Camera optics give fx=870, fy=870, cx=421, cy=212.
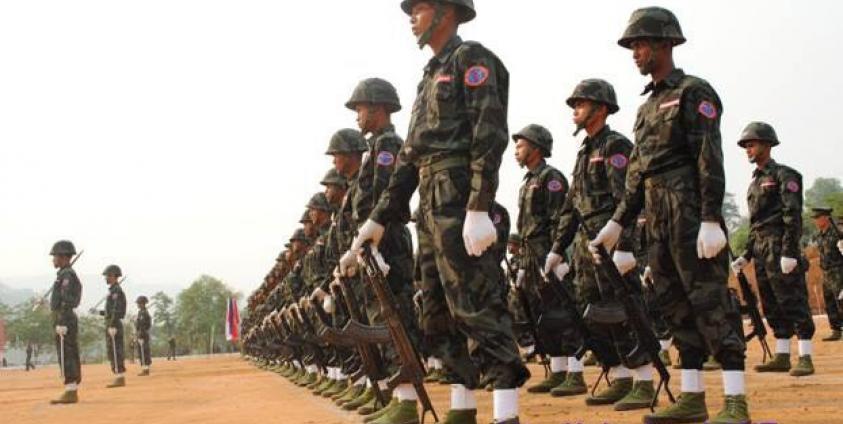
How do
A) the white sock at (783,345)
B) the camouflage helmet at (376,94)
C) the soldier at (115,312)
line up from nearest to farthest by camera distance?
the camouflage helmet at (376,94) < the white sock at (783,345) < the soldier at (115,312)

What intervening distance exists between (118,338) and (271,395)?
34.8 ft

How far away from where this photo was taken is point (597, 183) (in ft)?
25.2

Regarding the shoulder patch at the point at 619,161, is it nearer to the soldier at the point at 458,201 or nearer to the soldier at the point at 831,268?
the soldier at the point at 458,201

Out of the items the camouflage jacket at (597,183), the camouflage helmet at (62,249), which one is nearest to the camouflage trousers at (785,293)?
the camouflage jacket at (597,183)

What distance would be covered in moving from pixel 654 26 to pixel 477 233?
220cm

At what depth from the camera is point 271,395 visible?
12430 mm

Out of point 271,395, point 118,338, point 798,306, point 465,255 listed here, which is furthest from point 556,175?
point 118,338

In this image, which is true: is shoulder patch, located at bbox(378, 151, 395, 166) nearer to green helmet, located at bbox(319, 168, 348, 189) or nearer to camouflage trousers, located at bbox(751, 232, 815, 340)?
green helmet, located at bbox(319, 168, 348, 189)

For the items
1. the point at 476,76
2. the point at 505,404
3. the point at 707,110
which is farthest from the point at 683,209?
the point at 505,404

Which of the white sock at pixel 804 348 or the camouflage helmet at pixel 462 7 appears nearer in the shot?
the camouflage helmet at pixel 462 7

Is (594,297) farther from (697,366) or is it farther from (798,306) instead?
(798,306)

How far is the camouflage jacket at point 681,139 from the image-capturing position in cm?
543

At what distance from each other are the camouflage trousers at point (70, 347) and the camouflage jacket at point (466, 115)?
32.5 ft

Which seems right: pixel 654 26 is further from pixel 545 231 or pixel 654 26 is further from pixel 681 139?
pixel 545 231
